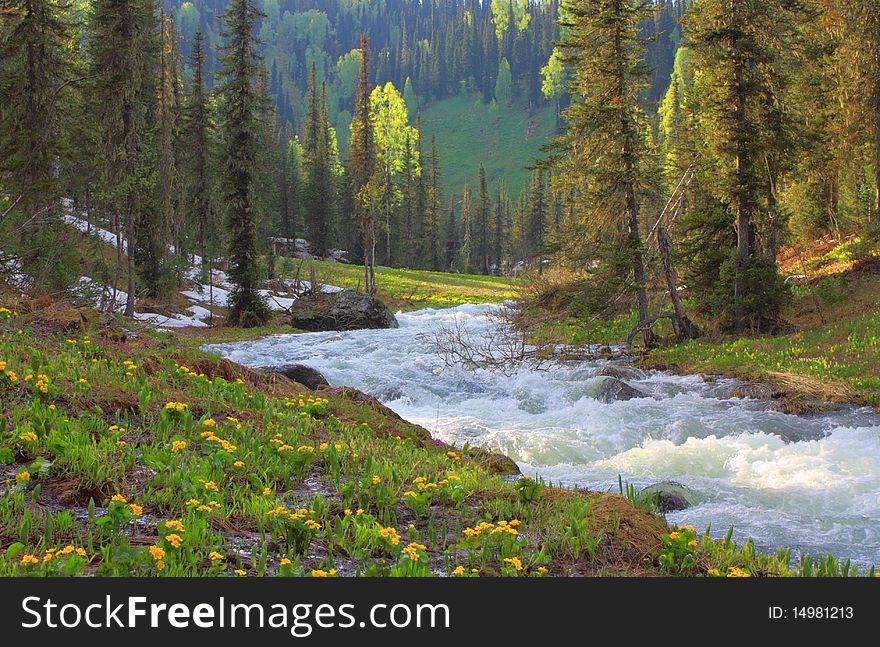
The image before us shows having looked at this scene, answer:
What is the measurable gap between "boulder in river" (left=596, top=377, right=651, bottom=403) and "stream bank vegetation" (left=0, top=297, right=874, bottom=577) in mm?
6027

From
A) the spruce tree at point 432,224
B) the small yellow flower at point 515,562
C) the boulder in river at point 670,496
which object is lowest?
the boulder in river at point 670,496

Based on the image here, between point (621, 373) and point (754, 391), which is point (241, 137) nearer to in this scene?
point (621, 373)

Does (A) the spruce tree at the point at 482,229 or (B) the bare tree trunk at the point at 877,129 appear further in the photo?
(A) the spruce tree at the point at 482,229

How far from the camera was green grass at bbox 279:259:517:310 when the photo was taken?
43594 mm

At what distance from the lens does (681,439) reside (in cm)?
1060

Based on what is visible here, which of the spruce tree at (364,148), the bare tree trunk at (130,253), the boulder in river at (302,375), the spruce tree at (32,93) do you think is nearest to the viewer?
the boulder in river at (302,375)

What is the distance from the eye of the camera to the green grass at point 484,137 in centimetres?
14662

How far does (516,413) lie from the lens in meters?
13.1

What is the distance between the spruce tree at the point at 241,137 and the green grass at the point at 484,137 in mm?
113140

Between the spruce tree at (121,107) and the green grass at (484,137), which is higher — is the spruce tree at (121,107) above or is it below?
below

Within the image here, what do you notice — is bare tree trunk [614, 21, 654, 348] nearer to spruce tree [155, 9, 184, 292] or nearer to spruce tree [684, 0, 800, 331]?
spruce tree [684, 0, 800, 331]

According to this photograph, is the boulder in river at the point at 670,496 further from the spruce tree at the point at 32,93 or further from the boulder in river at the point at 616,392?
the spruce tree at the point at 32,93

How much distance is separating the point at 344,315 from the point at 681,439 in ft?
67.3

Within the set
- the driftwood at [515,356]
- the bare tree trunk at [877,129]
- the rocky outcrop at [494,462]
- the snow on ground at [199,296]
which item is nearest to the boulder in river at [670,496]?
the rocky outcrop at [494,462]
